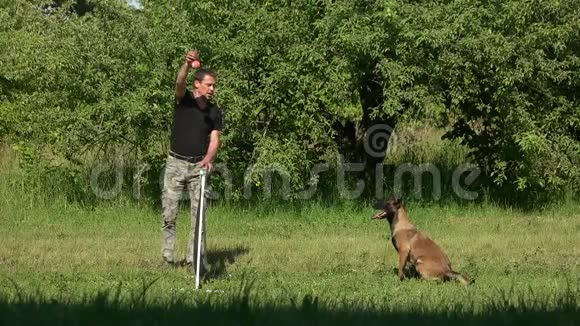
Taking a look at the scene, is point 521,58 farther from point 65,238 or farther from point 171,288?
point 171,288

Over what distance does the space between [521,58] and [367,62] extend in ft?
7.88

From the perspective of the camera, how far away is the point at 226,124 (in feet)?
53.7

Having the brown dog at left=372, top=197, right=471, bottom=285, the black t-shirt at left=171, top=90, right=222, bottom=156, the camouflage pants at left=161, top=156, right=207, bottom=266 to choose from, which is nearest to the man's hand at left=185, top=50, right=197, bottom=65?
the black t-shirt at left=171, top=90, right=222, bottom=156

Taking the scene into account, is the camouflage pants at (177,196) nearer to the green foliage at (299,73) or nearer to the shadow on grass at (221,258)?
the shadow on grass at (221,258)

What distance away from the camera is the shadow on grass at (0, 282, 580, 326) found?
592 cm

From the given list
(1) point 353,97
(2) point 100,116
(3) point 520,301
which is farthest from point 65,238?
(3) point 520,301

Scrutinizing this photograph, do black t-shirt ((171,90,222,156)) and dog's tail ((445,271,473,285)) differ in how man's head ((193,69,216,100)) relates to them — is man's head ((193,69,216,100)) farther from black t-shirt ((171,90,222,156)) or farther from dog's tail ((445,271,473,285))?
dog's tail ((445,271,473,285))

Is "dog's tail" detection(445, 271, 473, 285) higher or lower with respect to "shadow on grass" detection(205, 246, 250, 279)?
higher

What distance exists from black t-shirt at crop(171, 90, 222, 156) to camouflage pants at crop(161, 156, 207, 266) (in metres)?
0.19

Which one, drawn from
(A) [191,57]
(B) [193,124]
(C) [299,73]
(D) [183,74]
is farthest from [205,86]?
(C) [299,73]

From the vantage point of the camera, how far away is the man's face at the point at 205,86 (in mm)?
11172

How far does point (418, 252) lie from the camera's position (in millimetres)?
11266

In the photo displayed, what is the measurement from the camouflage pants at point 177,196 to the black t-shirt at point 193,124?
0.19 m

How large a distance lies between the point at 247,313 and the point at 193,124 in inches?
218
